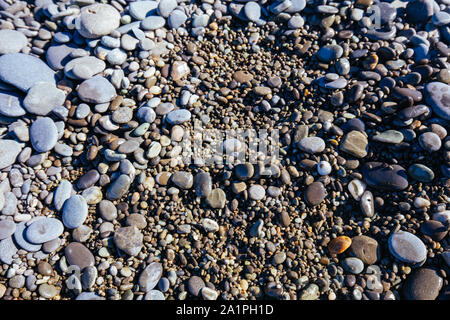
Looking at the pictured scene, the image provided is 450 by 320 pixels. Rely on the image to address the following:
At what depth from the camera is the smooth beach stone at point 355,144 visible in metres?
2.35

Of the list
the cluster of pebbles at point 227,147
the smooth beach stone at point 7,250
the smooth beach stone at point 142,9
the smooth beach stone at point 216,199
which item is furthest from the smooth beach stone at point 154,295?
the smooth beach stone at point 142,9

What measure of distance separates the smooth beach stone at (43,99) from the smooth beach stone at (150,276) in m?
1.36

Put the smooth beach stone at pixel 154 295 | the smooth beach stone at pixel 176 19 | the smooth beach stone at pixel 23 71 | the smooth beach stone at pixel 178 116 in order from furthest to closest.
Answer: the smooth beach stone at pixel 176 19 < the smooth beach stone at pixel 23 71 < the smooth beach stone at pixel 178 116 < the smooth beach stone at pixel 154 295

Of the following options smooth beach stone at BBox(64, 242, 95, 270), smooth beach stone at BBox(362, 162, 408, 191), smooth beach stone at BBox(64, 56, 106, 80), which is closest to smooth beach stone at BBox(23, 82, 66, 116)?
smooth beach stone at BBox(64, 56, 106, 80)

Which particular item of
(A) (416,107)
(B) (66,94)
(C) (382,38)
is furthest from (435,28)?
(B) (66,94)

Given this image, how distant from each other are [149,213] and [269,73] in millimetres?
1397

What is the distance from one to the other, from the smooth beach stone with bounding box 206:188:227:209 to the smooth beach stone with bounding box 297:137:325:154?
24.9 inches

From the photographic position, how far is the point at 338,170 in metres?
2.33

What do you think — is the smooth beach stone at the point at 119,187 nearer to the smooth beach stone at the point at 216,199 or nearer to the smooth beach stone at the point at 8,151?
the smooth beach stone at the point at 216,199

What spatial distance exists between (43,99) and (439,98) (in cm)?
282

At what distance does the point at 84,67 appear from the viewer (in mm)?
2619

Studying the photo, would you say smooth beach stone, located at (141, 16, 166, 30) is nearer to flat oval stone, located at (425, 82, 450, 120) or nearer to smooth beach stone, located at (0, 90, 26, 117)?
smooth beach stone, located at (0, 90, 26, 117)

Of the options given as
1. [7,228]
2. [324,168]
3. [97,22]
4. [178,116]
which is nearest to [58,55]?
[97,22]
